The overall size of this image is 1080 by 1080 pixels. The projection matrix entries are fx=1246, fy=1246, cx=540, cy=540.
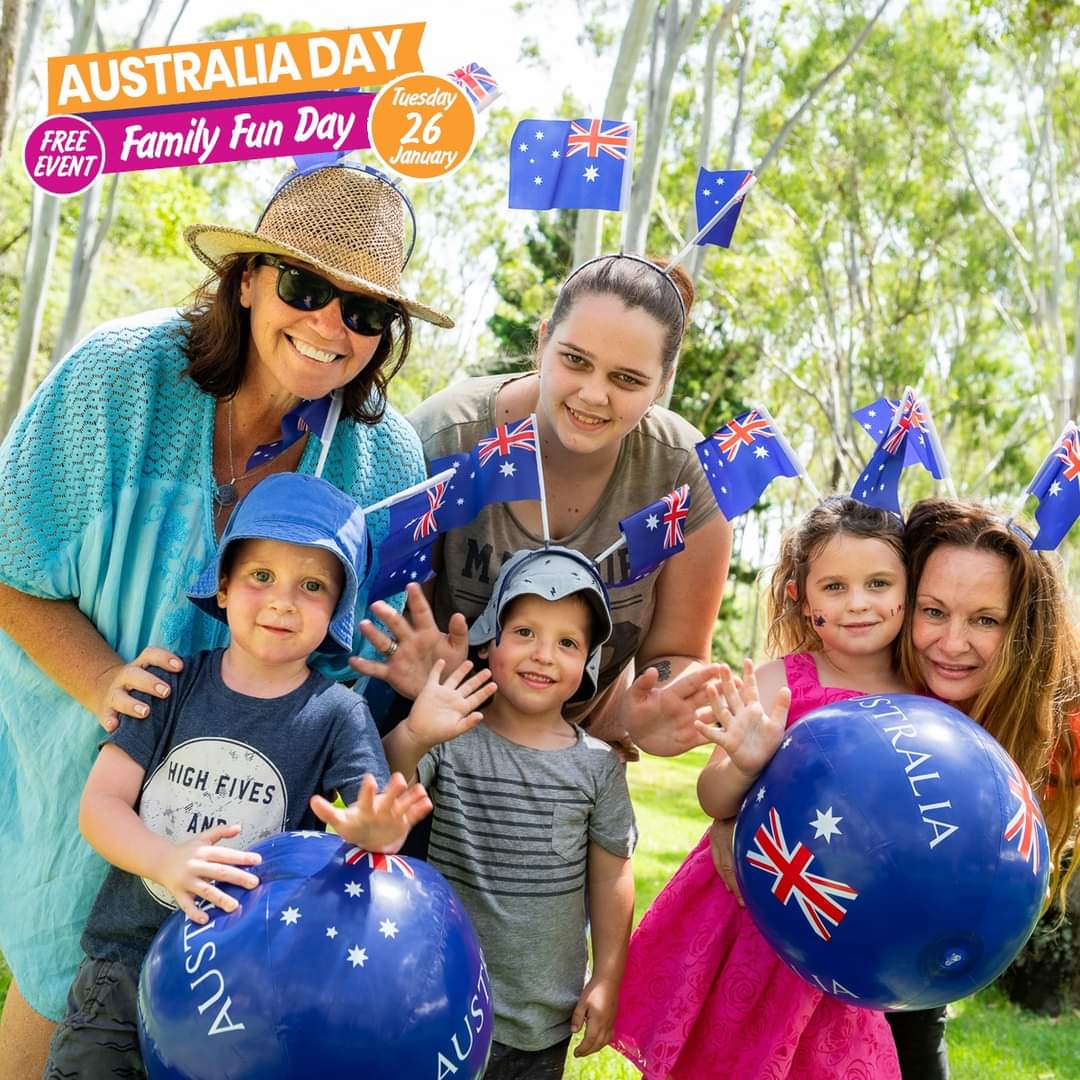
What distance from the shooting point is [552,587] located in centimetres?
345

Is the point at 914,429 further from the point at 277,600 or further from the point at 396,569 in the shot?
the point at 277,600

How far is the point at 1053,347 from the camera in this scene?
1811 centimetres

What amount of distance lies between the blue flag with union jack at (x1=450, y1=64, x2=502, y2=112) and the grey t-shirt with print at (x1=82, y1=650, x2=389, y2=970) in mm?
2536

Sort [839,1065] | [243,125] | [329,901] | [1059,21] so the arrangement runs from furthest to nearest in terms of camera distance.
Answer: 1. [1059,21]
2. [243,125]
3. [839,1065]
4. [329,901]

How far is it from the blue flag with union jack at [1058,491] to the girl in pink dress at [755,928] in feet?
1.41

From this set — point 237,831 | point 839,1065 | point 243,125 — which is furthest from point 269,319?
point 243,125

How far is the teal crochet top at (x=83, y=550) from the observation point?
127 inches

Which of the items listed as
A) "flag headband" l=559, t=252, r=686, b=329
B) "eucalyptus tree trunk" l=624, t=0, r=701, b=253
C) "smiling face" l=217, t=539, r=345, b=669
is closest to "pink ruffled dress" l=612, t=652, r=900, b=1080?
"flag headband" l=559, t=252, r=686, b=329

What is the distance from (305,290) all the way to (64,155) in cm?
551

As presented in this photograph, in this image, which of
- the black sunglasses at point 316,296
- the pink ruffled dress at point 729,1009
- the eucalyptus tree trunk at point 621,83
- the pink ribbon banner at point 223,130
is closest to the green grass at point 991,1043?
the pink ruffled dress at point 729,1009

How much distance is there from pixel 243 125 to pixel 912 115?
15.4 meters

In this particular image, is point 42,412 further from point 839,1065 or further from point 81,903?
point 839,1065

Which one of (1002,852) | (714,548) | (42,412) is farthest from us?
(714,548)

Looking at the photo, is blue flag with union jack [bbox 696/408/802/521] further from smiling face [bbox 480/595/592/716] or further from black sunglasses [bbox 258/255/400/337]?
black sunglasses [bbox 258/255/400/337]
